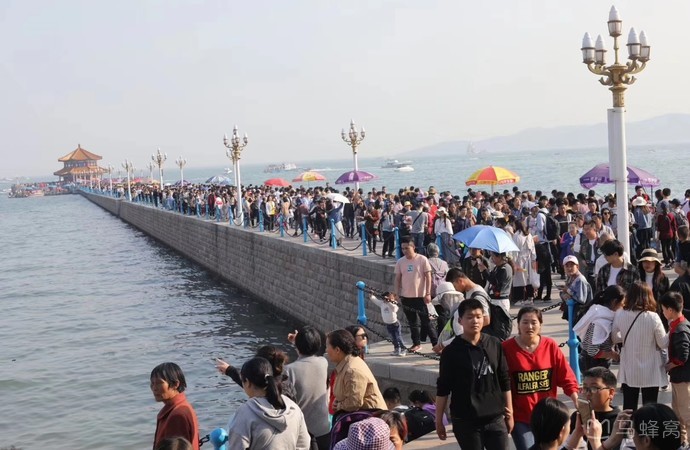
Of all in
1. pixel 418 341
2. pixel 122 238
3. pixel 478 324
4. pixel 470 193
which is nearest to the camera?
pixel 478 324

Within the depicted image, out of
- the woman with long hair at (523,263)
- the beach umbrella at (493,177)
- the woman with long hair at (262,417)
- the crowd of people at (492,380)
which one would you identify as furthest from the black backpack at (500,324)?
the beach umbrella at (493,177)

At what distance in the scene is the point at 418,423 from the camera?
7.70 m

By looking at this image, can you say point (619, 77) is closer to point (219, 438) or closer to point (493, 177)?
point (219, 438)

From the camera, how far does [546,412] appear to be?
4926 mm

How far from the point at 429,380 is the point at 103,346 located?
602 inches

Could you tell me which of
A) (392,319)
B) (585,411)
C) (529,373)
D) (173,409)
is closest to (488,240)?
(392,319)

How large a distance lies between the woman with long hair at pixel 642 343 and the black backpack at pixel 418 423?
180cm

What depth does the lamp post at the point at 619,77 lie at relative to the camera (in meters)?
11.7

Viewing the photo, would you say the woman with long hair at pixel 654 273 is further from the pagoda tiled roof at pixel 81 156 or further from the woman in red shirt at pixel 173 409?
the pagoda tiled roof at pixel 81 156

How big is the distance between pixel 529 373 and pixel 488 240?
19.2 ft

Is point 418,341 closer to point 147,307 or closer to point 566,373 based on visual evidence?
point 566,373

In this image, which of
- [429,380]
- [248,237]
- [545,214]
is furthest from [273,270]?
[429,380]

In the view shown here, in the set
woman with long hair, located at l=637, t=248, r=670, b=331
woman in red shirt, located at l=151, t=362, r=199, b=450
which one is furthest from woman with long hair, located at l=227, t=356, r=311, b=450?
woman with long hair, located at l=637, t=248, r=670, b=331

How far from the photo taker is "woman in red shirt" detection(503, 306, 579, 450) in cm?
600
